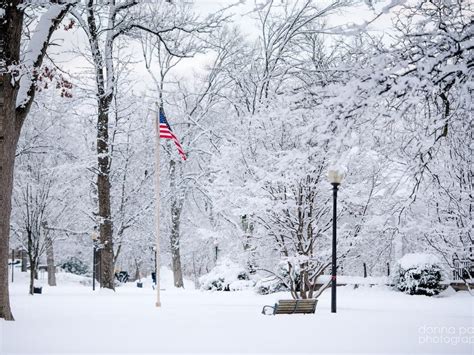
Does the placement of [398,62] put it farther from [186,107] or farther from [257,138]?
[186,107]

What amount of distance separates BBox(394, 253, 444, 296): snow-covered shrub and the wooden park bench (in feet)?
35.3

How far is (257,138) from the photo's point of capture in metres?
18.0

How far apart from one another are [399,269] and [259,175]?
1123 cm

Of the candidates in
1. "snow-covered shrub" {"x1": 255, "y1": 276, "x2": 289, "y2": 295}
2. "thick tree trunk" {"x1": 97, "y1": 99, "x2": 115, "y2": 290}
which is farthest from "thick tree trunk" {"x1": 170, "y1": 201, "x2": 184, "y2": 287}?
"thick tree trunk" {"x1": 97, "y1": 99, "x2": 115, "y2": 290}

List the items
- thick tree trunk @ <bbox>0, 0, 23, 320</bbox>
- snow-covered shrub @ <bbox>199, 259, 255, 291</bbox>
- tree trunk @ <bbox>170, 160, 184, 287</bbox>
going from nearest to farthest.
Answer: thick tree trunk @ <bbox>0, 0, 23, 320</bbox>, snow-covered shrub @ <bbox>199, 259, 255, 291</bbox>, tree trunk @ <bbox>170, 160, 184, 287</bbox>

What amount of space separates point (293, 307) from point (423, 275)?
11484 millimetres

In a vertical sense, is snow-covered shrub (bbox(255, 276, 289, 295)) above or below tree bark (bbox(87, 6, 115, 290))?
below

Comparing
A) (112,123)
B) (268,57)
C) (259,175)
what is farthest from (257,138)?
(112,123)

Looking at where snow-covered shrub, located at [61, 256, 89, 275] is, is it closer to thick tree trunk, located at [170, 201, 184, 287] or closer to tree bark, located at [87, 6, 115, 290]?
thick tree trunk, located at [170, 201, 184, 287]

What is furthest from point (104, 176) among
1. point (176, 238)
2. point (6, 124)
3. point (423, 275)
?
point (423, 275)

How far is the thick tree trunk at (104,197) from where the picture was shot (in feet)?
72.5

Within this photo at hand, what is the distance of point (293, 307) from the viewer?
1403 cm

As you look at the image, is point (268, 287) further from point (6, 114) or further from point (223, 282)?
point (6, 114)

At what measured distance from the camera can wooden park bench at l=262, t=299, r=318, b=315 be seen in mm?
13820
